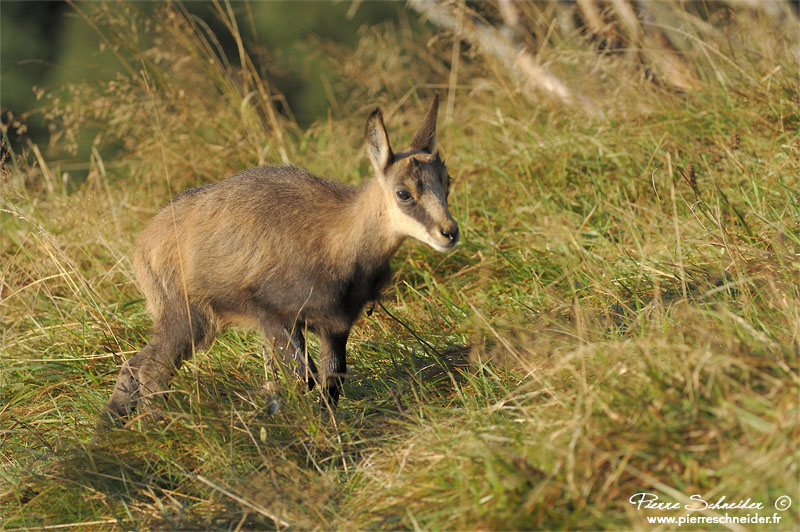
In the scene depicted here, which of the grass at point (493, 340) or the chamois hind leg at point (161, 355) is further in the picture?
the chamois hind leg at point (161, 355)

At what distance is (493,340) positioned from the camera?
3957 millimetres

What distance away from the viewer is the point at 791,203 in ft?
12.5

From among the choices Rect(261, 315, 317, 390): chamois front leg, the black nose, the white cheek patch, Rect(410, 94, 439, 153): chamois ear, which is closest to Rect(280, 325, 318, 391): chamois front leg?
Rect(261, 315, 317, 390): chamois front leg

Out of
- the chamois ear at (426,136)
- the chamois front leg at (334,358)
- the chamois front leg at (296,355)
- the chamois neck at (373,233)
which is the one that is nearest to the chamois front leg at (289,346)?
the chamois front leg at (296,355)

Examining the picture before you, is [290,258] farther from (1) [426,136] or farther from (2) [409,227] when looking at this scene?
(1) [426,136]

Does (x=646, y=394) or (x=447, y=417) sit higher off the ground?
(x=646, y=394)

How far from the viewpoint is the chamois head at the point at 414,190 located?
3.47 meters

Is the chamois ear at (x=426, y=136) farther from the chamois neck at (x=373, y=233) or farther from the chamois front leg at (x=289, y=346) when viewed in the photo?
the chamois front leg at (x=289, y=346)

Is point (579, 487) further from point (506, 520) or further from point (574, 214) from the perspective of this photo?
point (574, 214)

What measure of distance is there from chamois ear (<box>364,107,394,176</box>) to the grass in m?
0.84

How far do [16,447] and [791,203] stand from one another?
12.5 feet

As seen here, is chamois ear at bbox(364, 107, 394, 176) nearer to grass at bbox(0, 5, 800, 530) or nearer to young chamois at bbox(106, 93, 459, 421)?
young chamois at bbox(106, 93, 459, 421)

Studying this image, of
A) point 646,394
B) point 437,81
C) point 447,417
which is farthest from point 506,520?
point 437,81

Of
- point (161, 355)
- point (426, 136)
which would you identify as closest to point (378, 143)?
point (426, 136)
